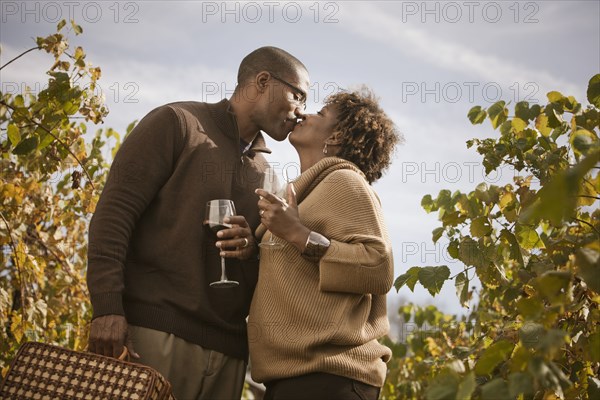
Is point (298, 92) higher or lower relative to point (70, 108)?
higher

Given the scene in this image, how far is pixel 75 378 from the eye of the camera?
7.91 feet

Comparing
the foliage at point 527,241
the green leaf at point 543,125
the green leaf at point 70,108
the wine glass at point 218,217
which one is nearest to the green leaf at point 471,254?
the foliage at point 527,241

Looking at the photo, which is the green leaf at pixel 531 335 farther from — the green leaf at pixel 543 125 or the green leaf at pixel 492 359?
the green leaf at pixel 543 125

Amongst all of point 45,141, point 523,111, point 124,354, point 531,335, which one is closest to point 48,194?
point 45,141

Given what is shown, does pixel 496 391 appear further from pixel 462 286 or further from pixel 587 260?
pixel 462 286

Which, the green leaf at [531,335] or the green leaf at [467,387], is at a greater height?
the green leaf at [531,335]

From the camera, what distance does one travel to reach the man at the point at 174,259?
8.91ft

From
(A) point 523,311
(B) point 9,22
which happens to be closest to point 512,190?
(A) point 523,311

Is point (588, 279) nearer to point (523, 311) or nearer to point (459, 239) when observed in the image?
point (523, 311)

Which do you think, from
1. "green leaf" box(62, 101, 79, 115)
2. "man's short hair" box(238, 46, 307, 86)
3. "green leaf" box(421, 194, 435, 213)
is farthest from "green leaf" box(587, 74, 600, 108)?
"green leaf" box(62, 101, 79, 115)

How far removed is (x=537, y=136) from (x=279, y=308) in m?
1.34

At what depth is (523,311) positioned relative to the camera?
175cm

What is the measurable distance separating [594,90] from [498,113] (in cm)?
69

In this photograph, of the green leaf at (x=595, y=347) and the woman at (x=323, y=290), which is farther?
the woman at (x=323, y=290)
